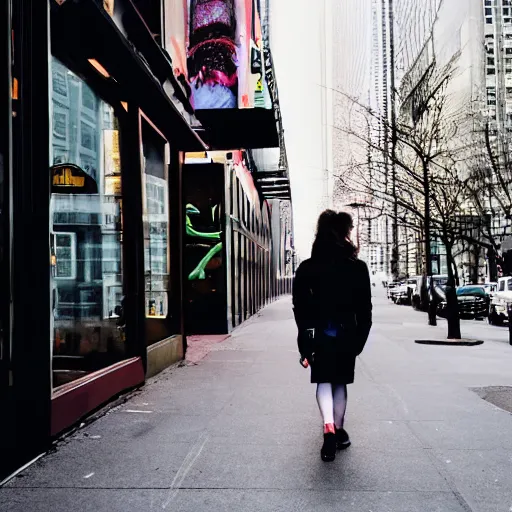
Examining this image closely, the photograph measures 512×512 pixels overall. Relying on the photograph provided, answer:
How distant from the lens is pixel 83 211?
8406 millimetres

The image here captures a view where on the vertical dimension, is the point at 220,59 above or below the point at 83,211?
above

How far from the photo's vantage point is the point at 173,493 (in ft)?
14.4

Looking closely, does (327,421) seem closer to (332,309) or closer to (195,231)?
(332,309)

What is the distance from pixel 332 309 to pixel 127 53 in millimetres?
3928

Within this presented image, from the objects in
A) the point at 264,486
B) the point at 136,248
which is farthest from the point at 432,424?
the point at 136,248

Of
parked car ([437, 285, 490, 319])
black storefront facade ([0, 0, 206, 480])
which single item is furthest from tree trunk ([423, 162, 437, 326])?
black storefront facade ([0, 0, 206, 480])

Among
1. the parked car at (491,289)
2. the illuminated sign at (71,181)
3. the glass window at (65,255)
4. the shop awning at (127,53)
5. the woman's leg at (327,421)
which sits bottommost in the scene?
the woman's leg at (327,421)

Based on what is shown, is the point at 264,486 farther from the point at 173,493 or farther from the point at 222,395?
the point at 222,395

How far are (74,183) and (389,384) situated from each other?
4866 millimetres

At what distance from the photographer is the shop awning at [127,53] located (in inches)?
246

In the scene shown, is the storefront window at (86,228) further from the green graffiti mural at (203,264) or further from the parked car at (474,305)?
the parked car at (474,305)

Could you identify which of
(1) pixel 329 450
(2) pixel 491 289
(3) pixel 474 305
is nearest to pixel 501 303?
(3) pixel 474 305

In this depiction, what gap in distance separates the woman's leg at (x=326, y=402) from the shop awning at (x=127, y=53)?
381 centimetres

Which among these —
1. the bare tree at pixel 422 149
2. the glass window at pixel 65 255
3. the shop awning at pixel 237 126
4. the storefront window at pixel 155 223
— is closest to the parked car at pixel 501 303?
the bare tree at pixel 422 149
